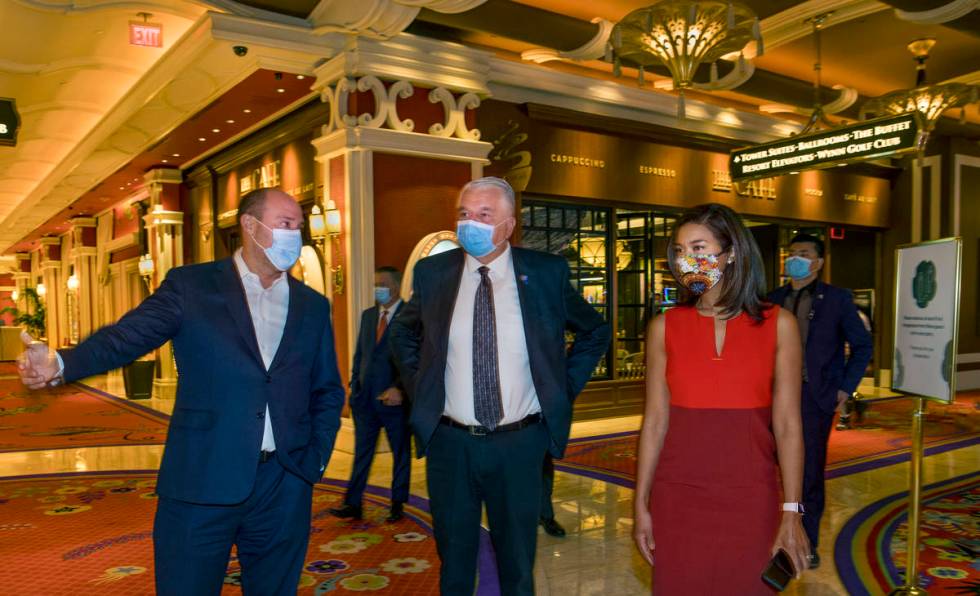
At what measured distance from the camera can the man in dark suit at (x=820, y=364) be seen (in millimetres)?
3725

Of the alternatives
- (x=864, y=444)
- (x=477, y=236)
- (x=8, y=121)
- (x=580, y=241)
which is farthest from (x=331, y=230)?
(x=864, y=444)

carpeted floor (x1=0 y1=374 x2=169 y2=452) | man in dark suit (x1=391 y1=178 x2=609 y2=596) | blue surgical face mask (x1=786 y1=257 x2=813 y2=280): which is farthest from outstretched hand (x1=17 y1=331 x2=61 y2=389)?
carpeted floor (x1=0 y1=374 x2=169 y2=452)

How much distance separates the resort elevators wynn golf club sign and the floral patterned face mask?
4794mm

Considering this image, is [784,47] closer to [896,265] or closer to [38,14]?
[896,265]

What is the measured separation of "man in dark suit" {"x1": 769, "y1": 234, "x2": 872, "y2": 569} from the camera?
12.2 feet

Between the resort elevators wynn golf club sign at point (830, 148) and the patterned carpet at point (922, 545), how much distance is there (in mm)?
2713

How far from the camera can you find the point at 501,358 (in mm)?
2418

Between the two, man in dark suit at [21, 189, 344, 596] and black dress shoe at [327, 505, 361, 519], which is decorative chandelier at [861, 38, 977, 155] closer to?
black dress shoe at [327, 505, 361, 519]

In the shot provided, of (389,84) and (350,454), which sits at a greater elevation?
(389,84)

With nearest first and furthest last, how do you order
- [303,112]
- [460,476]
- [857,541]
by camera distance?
[460,476] → [857,541] → [303,112]

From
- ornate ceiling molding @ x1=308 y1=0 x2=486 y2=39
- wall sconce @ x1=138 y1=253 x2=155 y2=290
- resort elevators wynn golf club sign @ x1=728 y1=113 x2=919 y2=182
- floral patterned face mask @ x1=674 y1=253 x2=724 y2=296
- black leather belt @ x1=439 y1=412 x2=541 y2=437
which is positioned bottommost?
black leather belt @ x1=439 y1=412 x2=541 y2=437

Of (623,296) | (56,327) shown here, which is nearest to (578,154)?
(623,296)

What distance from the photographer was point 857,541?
4.13 m

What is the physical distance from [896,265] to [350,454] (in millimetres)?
4904
